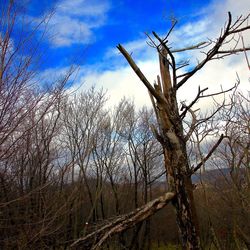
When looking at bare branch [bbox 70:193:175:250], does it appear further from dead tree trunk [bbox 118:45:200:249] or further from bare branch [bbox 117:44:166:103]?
bare branch [bbox 117:44:166:103]

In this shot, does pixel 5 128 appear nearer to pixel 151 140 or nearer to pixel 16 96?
pixel 16 96

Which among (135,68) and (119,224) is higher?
(135,68)

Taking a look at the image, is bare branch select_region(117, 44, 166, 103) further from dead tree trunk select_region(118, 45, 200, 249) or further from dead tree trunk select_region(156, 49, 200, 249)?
dead tree trunk select_region(156, 49, 200, 249)

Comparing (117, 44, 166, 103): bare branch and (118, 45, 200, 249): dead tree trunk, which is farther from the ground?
(117, 44, 166, 103): bare branch

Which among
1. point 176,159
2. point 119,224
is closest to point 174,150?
point 176,159

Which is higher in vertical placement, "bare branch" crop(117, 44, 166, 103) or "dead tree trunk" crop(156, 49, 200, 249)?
"bare branch" crop(117, 44, 166, 103)

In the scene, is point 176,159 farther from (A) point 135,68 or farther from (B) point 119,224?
(A) point 135,68

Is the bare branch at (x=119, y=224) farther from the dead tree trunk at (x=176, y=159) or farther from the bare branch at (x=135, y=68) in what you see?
the bare branch at (x=135, y=68)

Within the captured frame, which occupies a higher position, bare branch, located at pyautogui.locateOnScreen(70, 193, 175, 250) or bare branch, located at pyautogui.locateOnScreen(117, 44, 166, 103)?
bare branch, located at pyautogui.locateOnScreen(117, 44, 166, 103)

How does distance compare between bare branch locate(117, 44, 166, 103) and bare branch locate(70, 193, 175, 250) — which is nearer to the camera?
bare branch locate(70, 193, 175, 250)

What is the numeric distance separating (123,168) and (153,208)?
63.1 feet

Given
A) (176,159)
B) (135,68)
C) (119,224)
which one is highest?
(135,68)

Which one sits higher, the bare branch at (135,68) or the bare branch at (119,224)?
the bare branch at (135,68)

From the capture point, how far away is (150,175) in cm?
2442
